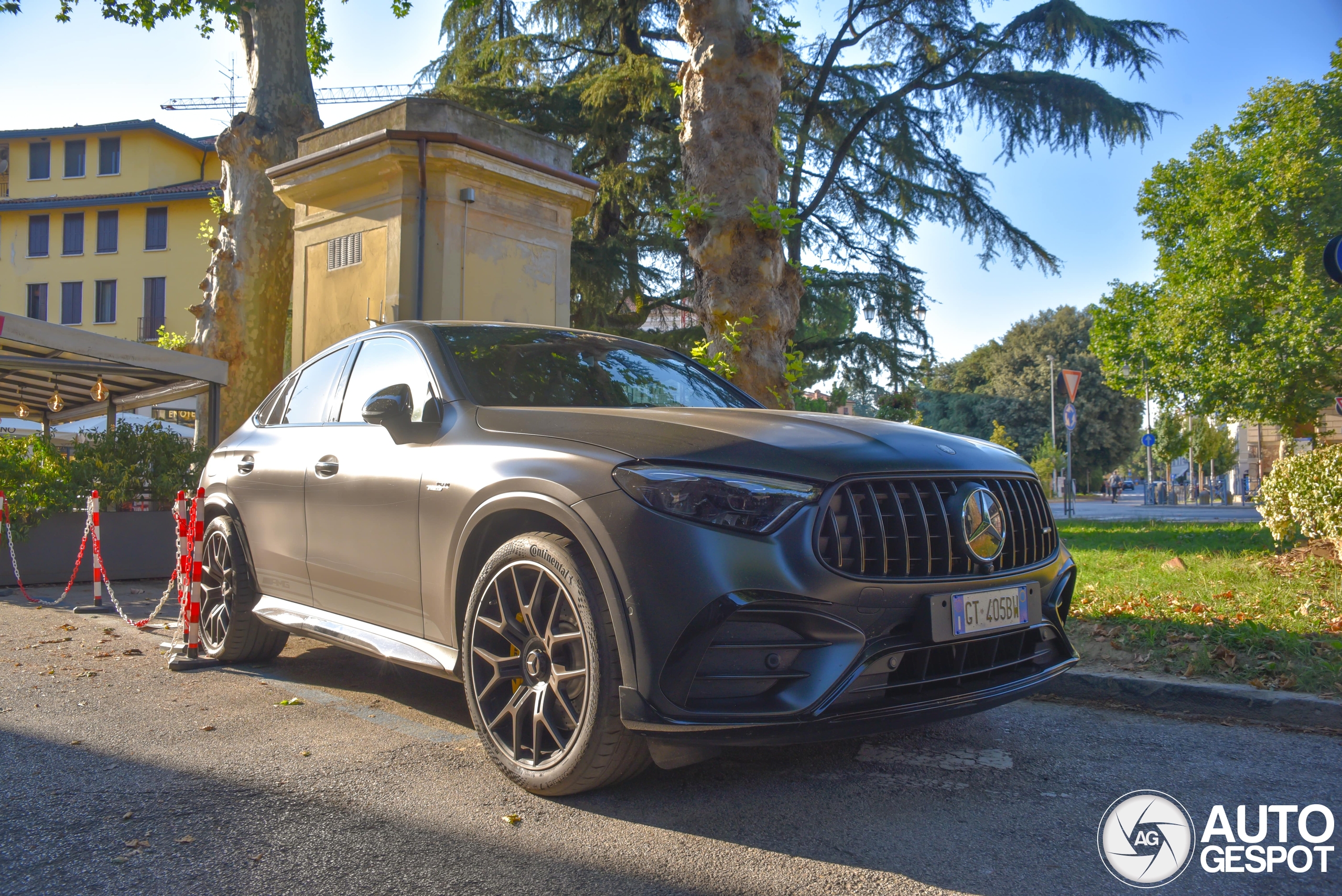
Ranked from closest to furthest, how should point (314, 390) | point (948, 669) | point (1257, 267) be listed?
point (948, 669), point (314, 390), point (1257, 267)

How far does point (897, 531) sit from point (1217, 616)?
4137mm

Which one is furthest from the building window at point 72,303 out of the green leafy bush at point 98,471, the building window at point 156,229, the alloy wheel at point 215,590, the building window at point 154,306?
the alloy wheel at point 215,590

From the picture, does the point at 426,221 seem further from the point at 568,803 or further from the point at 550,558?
the point at 568,803

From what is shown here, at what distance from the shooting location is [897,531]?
2877 mm

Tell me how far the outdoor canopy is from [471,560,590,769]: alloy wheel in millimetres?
8161

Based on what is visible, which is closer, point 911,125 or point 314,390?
point 314,390

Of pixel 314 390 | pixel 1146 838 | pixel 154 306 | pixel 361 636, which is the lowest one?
pixel 1146 838

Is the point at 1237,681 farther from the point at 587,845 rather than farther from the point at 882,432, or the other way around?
the point at 587,845

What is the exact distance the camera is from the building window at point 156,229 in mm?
40781

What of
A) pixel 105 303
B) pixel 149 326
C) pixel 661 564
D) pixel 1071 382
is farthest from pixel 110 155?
pixel 661 564

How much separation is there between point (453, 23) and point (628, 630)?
1802 centimetres

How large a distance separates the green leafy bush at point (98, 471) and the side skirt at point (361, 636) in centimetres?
612

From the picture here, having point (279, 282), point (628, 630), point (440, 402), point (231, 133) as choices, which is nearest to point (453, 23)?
point (231, 133)

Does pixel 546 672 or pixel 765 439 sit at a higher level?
pixel 765 439
